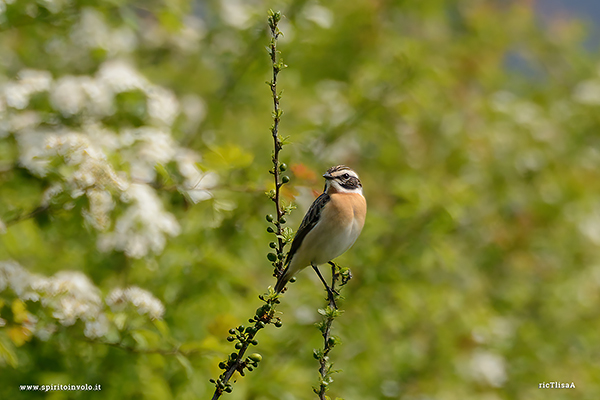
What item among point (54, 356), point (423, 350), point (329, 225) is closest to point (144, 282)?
point (54, 356)

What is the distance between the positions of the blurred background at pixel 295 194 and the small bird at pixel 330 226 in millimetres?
233

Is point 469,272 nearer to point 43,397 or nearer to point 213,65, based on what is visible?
point 213,65

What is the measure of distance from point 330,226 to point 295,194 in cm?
52

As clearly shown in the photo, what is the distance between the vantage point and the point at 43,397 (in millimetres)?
3707

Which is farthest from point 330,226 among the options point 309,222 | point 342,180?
point 342,180

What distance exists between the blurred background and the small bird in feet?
0.76

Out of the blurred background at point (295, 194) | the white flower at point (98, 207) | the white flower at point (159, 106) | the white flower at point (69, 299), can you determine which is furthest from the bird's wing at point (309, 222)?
the white flower at point (159, 106)

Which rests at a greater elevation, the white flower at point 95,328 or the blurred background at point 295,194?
the blurred background at point 295,194

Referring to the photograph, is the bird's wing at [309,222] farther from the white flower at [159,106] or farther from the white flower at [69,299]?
the white flower at [159,106]

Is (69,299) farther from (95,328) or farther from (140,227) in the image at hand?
(140,227)

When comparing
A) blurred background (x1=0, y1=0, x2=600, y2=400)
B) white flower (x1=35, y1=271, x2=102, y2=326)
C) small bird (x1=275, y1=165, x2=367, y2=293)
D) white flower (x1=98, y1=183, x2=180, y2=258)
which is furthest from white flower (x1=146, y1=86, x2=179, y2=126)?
small bird (x1=275, y1=165, x2=367, y2=293)

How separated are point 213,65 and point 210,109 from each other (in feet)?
4.20

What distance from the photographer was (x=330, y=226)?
3297mm

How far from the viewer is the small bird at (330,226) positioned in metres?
3.26
